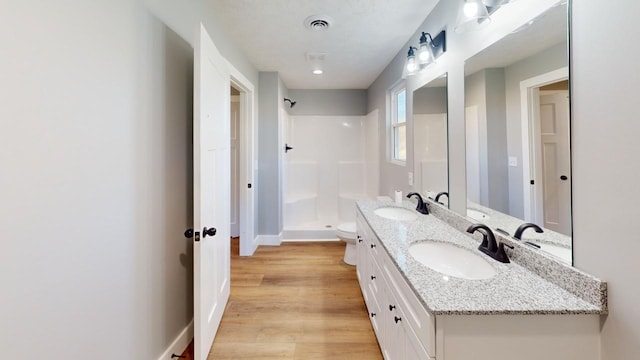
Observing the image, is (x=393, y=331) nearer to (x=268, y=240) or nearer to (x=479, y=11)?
(x=479, y=11)

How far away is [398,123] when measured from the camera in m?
3.20

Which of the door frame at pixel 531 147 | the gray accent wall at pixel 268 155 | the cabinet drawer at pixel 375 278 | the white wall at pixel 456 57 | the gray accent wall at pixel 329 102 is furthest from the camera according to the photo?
the gray accent wall at pixel 329 102

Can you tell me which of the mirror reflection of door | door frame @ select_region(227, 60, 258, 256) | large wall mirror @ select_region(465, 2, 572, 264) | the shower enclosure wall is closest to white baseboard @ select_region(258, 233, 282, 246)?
door frame @ select_region(227, 60, 258, 256)

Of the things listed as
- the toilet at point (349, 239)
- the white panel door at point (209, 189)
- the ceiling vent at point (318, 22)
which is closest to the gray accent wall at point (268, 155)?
the toilet at point (349, 239)

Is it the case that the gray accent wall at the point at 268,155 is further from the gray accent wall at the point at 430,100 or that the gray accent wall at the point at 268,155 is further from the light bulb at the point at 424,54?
the light bulb at the point at 424,54

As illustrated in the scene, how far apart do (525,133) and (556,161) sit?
22cm

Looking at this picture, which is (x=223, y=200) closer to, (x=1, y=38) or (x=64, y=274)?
(x=64, y=274)

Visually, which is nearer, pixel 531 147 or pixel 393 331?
pixel 531 147

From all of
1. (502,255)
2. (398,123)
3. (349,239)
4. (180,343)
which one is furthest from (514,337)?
(398,123)

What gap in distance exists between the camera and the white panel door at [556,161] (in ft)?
3.29

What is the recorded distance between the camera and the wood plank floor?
5.82 feet

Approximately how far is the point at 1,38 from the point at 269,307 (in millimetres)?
2141

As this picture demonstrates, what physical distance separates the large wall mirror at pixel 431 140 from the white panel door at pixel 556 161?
2.81 feet

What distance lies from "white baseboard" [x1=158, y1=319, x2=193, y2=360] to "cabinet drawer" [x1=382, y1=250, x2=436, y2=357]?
1306 millimetres
